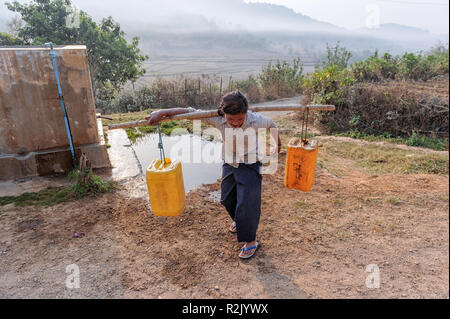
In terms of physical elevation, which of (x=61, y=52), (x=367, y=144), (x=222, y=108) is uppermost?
(x=61, y=52)

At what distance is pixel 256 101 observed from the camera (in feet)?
40.7

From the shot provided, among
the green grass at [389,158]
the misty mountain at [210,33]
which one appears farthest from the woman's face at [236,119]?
the misty mountain at [210,33]

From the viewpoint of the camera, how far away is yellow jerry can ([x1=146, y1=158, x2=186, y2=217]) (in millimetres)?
2367

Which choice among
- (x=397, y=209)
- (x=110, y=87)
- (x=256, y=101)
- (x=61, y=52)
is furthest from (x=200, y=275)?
(x=110, y=87)

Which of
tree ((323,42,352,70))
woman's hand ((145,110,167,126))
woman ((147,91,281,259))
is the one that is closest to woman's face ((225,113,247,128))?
woman ((147,91,281,259))

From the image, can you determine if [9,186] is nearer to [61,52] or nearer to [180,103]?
[61,52]

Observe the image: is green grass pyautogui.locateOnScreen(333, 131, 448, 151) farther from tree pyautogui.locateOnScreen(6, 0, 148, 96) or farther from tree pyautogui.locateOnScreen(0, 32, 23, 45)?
tree pyautogui.locateOnScreen(0, 32, 23, 45)

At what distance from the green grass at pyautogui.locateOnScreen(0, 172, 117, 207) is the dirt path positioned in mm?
135

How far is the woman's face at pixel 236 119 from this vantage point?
220 cm

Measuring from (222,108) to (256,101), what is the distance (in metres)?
10.5

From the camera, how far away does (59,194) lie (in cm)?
371

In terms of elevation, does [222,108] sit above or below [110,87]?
above

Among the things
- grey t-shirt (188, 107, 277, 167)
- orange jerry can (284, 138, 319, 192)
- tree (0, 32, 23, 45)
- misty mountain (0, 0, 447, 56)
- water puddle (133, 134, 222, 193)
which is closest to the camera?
grey t-shirt (188, 107, 277, 167)

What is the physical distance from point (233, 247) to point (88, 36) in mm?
12012
